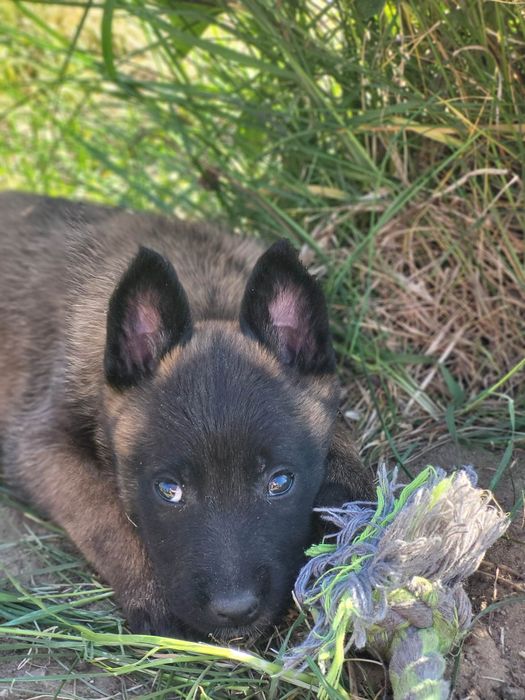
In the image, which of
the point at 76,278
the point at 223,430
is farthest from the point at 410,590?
the point at 76,278

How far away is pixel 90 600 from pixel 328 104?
2.47m

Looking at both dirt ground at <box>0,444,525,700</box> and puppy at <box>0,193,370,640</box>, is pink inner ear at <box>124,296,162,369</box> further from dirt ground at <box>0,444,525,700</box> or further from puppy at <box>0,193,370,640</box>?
dirt ground at <box>0,444,525,700</box>

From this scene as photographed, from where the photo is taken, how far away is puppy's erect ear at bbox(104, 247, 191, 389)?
2.99 metres

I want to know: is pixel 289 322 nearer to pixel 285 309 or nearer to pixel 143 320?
pixel 285 309

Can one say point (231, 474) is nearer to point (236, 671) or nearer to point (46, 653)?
point (236, 671)

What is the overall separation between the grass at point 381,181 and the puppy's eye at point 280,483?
79cm

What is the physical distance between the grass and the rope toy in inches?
22.7

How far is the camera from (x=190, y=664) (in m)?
2.89

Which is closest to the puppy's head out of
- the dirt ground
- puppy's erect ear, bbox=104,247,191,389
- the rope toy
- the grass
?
puppy's erect ear, bbox=104,247,191,389

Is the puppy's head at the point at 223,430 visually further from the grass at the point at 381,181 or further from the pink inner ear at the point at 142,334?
the grass at the point at 381,181

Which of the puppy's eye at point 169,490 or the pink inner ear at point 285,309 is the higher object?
the pink inner ear at point 285,309

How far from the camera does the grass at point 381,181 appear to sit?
3670mm

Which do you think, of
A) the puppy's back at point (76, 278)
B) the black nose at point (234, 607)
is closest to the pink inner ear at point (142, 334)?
the puppy's back at point (76, 278)

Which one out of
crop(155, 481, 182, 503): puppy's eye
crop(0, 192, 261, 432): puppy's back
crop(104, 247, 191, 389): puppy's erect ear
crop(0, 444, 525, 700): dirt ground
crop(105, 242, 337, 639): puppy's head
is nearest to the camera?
crop(0, 444, 525, 700): dirt ground
